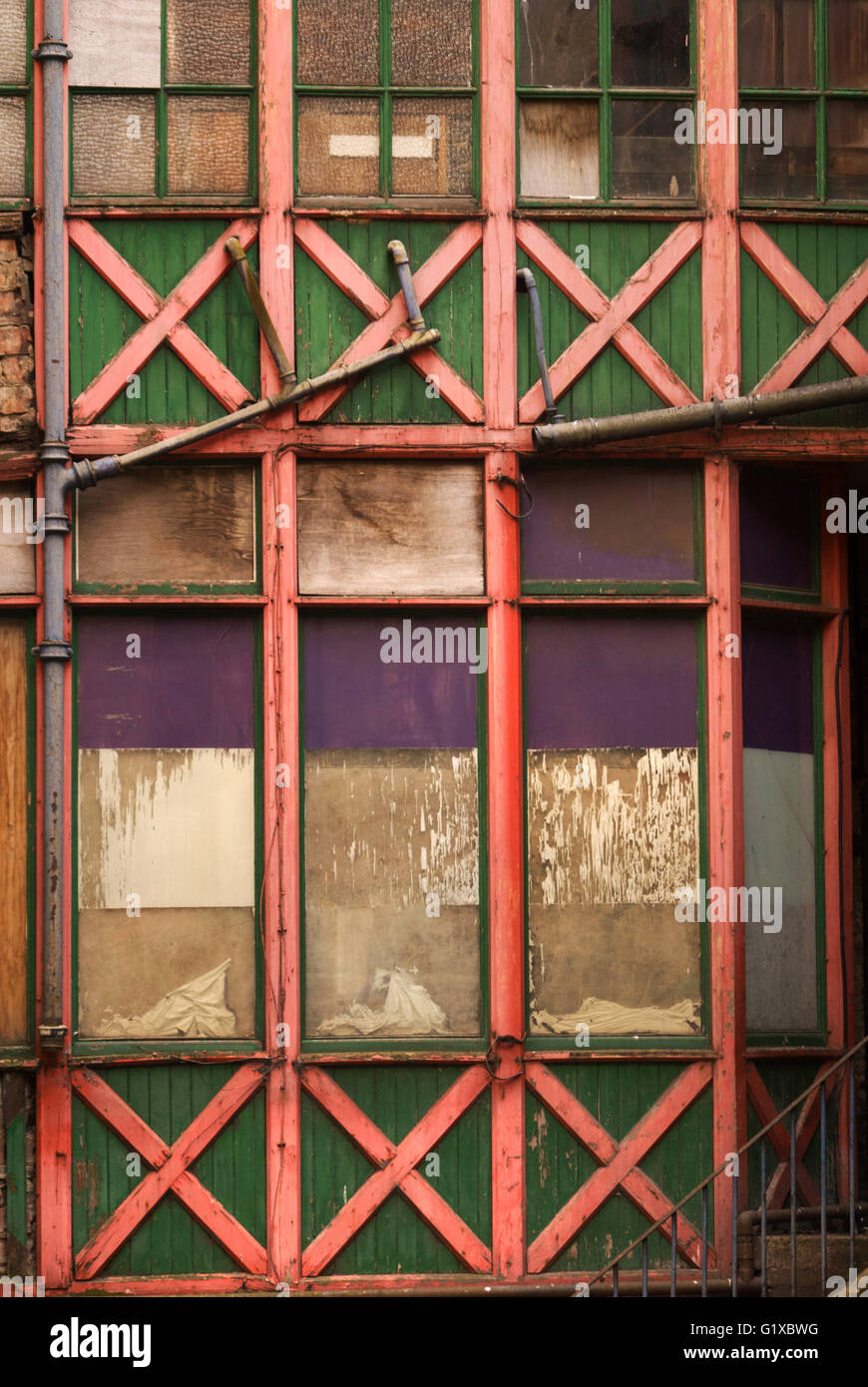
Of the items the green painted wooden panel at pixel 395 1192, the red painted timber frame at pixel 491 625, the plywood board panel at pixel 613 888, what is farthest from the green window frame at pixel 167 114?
the green painted wooden panel at pixel 395 1192

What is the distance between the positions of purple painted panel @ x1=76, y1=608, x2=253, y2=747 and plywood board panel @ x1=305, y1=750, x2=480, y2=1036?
0.62m

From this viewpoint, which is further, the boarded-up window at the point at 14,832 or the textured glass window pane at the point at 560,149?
the textured glass window pane at the point at 560,149

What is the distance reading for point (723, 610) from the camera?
415 inches

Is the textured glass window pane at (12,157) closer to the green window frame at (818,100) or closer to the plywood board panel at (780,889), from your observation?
the green window frame at (818,100)

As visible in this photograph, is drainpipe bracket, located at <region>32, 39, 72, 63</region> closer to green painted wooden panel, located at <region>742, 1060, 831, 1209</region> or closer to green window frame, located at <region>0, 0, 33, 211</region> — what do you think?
green window frame, located at <region>0, 0, 33, 211</region>

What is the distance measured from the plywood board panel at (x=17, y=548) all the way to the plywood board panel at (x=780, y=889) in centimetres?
459

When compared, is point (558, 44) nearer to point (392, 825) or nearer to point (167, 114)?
point (167, 114)

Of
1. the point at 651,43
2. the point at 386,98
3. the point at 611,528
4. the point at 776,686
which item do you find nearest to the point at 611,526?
the point at 611,528

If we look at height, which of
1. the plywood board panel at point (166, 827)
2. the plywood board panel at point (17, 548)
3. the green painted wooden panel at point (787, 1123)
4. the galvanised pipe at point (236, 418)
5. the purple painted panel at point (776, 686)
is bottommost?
the green painted wooden panel at point (787, 1123)

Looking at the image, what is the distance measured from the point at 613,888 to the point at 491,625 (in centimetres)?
177

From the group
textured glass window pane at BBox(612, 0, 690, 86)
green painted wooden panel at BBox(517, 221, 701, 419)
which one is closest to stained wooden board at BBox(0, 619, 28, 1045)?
green painted wooden panel at BBox(517, 221, 701, 419)

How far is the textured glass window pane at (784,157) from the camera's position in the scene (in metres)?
10.8

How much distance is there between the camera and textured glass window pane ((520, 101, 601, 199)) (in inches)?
421
